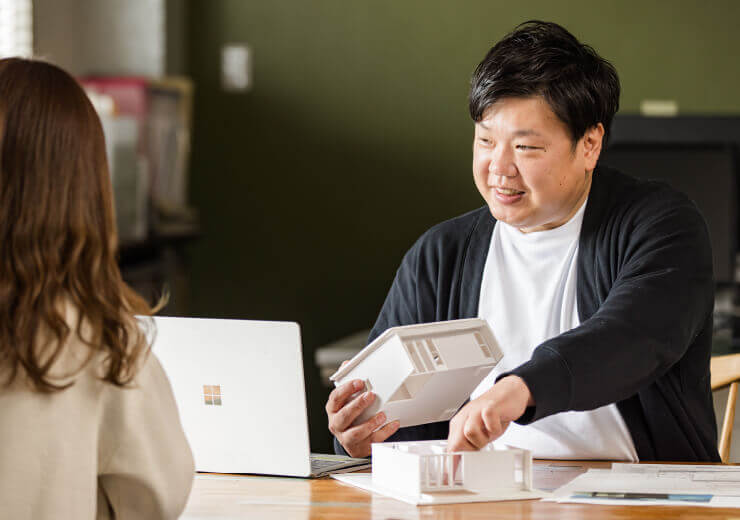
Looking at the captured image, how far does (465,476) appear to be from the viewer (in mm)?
1306

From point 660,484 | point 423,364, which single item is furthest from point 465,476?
point 660,484

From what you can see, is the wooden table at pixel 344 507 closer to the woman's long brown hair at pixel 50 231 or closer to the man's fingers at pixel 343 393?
the man's fingers at pixel 343 393

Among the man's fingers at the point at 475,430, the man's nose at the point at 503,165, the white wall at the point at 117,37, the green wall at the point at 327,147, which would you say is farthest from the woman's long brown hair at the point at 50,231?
the green wall at the point at 327,147

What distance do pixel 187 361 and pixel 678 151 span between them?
1.99 meters

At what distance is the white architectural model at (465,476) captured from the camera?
130 cm

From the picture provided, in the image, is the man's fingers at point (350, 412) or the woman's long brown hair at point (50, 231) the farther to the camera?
the man's fingers at point (350, 412)

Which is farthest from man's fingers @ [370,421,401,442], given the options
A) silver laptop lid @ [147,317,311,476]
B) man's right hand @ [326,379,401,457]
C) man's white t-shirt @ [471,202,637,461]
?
man's white t-shirt @ [471,202,637,461]

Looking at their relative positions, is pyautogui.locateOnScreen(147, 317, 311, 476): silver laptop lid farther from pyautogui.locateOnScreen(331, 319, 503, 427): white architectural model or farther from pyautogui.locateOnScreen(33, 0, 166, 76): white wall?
pyautogui.locateOnScreen(33, 0, 166, 76): white wall

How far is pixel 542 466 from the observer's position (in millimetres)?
1505

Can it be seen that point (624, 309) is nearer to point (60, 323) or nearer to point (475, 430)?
point (475, 430)

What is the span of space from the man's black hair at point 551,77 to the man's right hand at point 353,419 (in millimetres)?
511

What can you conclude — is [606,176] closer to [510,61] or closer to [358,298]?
[510,61]

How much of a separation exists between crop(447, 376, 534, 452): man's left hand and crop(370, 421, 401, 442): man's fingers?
15cm

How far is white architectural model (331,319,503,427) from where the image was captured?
1328 mm
